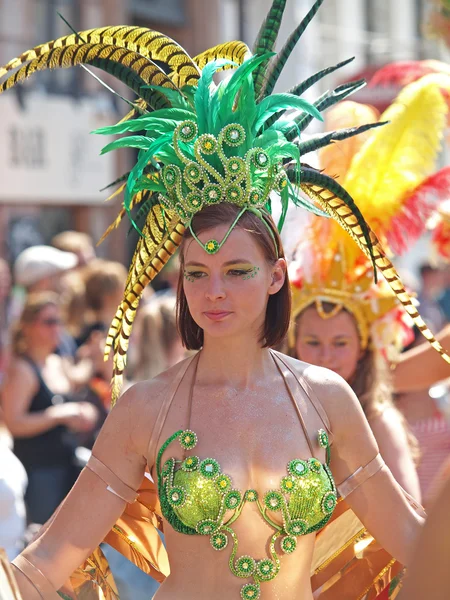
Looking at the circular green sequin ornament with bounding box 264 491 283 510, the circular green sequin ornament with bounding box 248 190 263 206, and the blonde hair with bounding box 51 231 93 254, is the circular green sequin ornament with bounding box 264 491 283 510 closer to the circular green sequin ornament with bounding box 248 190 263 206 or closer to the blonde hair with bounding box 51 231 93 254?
the circular green sequin ornament with bounding box 248 190 263 206

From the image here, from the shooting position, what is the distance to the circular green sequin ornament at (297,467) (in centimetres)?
248

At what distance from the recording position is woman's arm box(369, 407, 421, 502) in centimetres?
349

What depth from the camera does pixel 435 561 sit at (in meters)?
1.32

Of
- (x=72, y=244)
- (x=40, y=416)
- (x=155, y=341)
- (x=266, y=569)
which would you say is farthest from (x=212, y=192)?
(x=72, y=244)

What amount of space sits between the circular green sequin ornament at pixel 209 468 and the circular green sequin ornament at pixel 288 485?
0.15 m

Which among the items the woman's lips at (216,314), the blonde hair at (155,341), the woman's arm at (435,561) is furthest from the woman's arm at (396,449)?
the blonde hair at (155,341)

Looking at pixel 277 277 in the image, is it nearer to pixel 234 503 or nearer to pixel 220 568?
pixel 234 503

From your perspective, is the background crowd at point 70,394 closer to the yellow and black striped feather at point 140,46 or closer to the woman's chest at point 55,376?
the woman's chest at point 55,376

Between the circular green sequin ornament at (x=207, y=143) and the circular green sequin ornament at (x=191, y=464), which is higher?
the circular green sequin ornament at (x=207, y=143)

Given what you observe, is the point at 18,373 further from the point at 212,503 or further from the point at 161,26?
the point at 161,26

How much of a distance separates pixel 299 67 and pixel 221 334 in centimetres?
1519

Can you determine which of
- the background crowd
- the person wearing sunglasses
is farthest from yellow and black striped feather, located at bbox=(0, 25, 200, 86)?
the person wearing sunglasses

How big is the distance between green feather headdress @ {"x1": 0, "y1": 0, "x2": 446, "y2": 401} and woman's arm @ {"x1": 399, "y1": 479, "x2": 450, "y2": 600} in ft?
4.10

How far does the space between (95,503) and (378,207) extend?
1784mm
